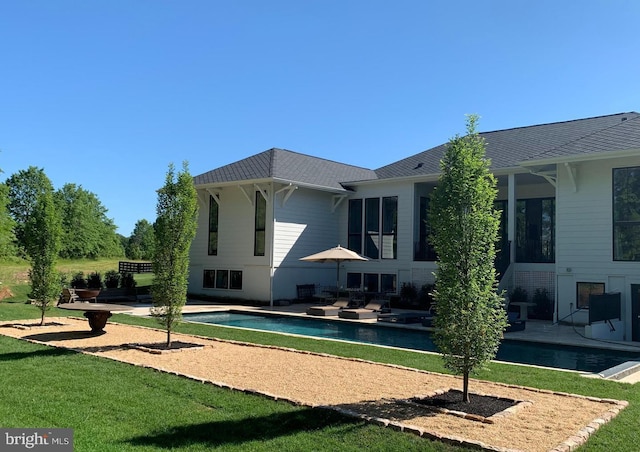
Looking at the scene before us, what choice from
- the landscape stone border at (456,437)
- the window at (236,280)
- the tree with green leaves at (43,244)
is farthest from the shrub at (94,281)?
the landscape stone border at (456,437)

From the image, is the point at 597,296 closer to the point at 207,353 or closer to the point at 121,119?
the point at 207,353

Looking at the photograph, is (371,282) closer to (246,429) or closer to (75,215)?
(246,429)

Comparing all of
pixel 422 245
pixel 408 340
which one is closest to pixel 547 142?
pixel 422 245

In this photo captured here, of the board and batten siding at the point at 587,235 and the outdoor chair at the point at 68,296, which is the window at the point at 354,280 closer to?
the board and batten siding at the point at 587,235

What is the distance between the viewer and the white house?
1543cm

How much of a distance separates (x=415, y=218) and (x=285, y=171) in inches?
237

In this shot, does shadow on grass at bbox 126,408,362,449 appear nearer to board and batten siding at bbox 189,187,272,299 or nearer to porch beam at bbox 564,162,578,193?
porch beam at bbox 564,162,578,193

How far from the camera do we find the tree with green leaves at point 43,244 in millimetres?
12648

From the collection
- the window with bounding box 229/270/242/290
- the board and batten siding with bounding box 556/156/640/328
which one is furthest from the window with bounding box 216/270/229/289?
the board and batten siding with bounding box 556/156/640/328

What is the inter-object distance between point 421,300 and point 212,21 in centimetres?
1273

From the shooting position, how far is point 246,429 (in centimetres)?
509

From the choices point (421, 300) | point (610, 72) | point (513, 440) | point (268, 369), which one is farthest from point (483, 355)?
point (421, 300)

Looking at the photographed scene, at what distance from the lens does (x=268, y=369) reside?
8180 millimetres

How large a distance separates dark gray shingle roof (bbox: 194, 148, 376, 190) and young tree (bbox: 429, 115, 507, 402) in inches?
627
